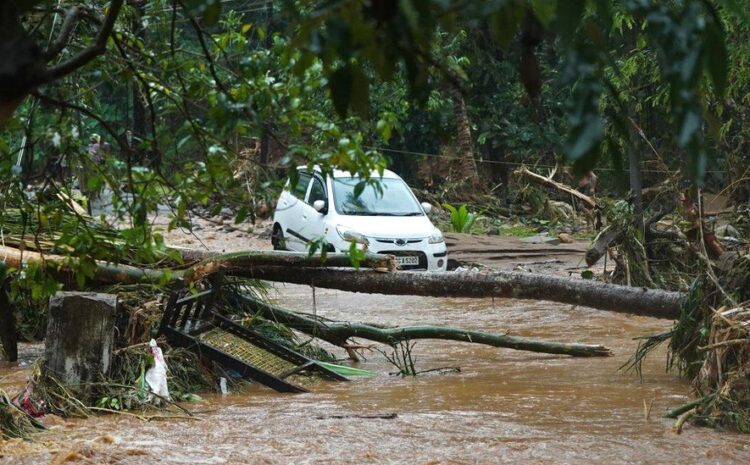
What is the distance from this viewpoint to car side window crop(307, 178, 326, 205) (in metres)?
16.1

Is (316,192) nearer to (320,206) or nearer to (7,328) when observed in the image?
(320,206)

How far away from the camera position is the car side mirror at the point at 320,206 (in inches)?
606

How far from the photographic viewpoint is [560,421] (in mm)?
7195

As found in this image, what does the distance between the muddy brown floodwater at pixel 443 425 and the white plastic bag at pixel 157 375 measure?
256 mm

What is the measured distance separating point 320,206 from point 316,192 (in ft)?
3.72

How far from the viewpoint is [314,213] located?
15.9 m

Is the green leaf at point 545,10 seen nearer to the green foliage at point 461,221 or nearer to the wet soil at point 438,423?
the wet soil at point 438,423

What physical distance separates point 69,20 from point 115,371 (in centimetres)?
441

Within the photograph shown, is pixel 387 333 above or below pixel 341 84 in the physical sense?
below

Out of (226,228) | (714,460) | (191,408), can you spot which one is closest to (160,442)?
(191,408)

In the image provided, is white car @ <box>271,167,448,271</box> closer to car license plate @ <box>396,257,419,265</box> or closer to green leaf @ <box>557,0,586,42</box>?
car license plate @ <box>396,257,419,265</box>

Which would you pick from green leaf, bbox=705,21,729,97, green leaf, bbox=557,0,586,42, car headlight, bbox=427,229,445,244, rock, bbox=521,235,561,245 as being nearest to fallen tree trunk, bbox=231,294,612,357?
car headlight, bbox=427,229,445,244

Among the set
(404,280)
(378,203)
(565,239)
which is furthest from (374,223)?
(404,280)

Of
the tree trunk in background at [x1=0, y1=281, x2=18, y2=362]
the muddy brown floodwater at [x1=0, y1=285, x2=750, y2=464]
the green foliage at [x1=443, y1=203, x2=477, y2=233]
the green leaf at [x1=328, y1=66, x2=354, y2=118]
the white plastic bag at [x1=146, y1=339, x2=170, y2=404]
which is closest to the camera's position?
the green leaf at [x1=328, y1=66, x2=354, y2=118]
